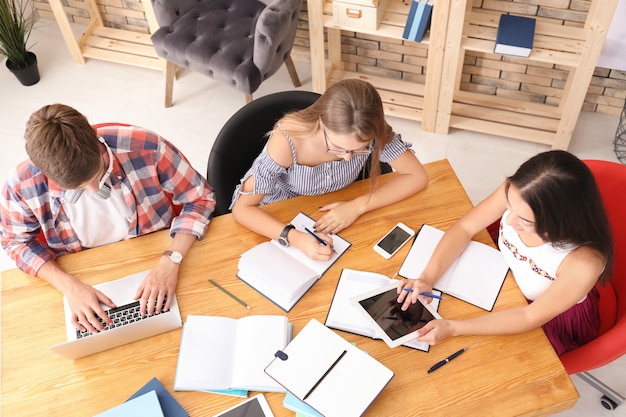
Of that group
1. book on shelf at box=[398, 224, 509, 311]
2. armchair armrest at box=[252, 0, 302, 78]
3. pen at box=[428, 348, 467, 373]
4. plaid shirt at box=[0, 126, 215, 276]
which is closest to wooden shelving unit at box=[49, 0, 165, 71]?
armchair armrest at box=[252, 0, 302, 78]

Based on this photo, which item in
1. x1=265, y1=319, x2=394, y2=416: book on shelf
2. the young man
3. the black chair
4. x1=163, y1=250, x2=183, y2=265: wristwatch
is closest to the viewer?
x1=265, y1=319, x2=394, y2=416: book on shelf

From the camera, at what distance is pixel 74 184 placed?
1.56 m

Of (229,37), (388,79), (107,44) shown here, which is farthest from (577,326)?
(107,44)

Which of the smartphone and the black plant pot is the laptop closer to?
the smartphone

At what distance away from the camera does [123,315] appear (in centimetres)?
160

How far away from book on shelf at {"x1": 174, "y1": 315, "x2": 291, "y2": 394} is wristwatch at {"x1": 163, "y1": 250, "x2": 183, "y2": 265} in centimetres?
20

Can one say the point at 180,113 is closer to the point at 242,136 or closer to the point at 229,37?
the point at 229,37

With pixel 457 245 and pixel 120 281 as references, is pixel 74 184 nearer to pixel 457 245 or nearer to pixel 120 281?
pixel 120 281

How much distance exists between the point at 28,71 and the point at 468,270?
126 inches

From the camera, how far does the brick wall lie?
2891 millimetres

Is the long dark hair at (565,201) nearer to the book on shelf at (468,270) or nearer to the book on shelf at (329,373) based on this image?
the book on shelf at (468,270)

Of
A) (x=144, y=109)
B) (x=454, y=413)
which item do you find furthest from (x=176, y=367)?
(x=144, y=109)

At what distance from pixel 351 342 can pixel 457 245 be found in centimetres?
45

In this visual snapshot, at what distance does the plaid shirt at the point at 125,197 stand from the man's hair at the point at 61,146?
0.43 ft
